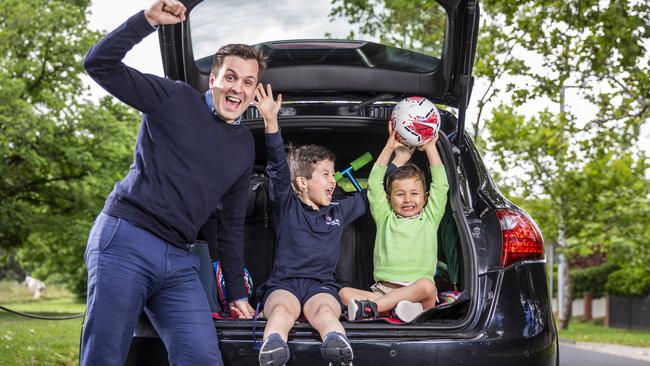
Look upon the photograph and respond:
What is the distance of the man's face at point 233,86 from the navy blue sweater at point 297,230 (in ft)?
1.69

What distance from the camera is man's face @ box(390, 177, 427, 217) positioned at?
4.20 m

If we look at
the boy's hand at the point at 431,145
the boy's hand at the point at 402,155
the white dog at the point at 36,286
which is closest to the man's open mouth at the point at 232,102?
the boy's hand at the point at 431,145

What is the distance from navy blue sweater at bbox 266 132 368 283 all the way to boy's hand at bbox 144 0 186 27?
38.7 inches

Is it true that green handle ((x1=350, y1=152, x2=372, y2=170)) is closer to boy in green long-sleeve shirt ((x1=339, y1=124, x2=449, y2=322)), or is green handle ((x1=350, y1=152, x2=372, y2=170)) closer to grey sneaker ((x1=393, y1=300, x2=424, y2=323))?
boy in green long-sleeve shirt ((x1=339, y1=124, x2=449, y2=322))

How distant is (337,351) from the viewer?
301cm

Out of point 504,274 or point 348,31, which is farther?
point 348,31

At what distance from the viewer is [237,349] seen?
3135mm

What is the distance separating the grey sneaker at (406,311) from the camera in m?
3.59

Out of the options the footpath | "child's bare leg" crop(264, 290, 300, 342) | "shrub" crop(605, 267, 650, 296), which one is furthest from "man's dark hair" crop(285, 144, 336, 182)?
"shrub" crop(605, 267, 650, 296)

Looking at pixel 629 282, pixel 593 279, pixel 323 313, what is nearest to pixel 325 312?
pixel 323 313

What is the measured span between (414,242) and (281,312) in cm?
97

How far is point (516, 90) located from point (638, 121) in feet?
A: 5.01

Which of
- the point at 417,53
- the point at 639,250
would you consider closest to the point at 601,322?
the point at 639,250

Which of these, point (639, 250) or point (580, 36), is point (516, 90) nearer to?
point (580, 36)
